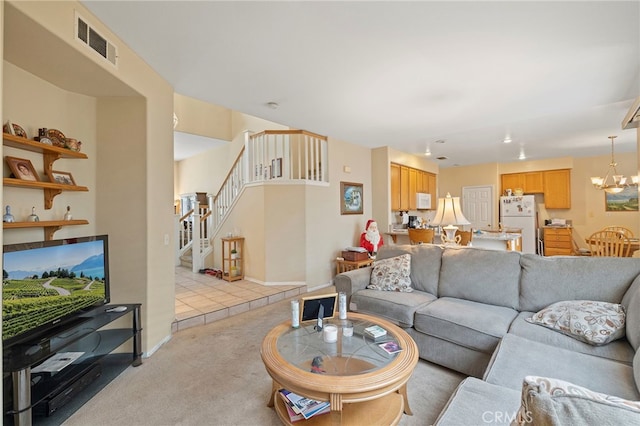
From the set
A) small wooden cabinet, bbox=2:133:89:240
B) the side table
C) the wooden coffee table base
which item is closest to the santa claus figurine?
the side table

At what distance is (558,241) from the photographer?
21.8 ft

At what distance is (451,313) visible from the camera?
2.32m

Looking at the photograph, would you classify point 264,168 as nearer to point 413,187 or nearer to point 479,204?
point 413,187

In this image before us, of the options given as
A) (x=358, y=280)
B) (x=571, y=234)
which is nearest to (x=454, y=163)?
(x=571, y=234)

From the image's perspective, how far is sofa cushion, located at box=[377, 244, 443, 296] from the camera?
9.60ft

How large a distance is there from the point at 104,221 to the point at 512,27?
3.62 m

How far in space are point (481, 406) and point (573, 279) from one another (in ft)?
5.41

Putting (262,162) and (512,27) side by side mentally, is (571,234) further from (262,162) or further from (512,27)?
(262,162)

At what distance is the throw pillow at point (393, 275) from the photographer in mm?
2936

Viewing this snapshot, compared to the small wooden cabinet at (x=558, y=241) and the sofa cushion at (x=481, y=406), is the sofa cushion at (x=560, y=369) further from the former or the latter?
the small wooden cabinet at (x=558, y=241)

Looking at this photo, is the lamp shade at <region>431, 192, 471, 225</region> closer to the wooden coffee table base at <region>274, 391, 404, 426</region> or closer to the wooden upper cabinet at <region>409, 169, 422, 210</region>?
the wooden coffee table base at <region>274, 391, 404, 426</region>

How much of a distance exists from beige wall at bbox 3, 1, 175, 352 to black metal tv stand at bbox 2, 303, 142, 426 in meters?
0.22

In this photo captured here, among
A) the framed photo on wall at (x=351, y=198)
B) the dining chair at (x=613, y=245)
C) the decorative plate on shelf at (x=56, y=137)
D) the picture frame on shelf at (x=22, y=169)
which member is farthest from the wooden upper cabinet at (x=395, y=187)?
the picture frame on shelf at (x=22, y=169)

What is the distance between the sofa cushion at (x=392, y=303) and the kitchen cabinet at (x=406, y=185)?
3227 mm
